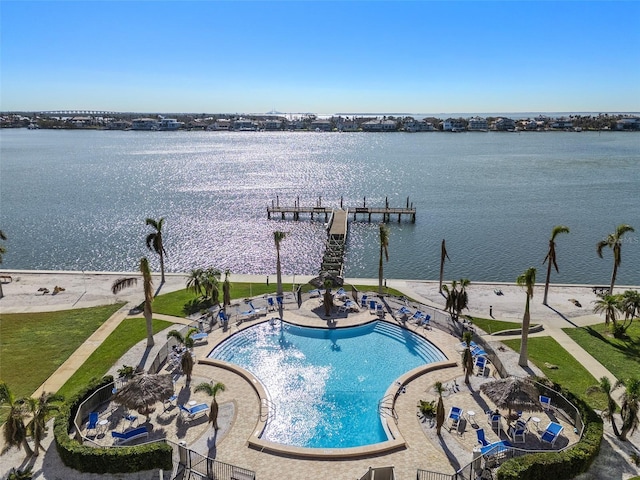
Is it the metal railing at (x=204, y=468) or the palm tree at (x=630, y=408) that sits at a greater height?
the palm tree at (x=630, y=408)

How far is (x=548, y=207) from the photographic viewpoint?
85.1 m

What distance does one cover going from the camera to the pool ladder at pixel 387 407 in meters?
24.8

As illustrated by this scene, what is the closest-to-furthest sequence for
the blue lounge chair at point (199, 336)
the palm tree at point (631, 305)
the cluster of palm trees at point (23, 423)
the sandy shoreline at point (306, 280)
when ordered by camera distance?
the cluster of palm trees at point (23, 423) < the blue lounge chair at point (199, 336) < the palm tree at point (631, 305) < the sandy shoreline at point (306, 280)

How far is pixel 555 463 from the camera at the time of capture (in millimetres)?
20000

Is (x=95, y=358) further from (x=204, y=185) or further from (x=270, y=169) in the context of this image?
(x=270, y=169)

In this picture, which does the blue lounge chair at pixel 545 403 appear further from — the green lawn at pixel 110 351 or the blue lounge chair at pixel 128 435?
the green lawn at pixel 110 351

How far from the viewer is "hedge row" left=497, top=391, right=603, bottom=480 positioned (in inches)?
771

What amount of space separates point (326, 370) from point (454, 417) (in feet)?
29.4

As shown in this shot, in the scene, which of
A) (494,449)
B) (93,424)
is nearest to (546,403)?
(494,449)

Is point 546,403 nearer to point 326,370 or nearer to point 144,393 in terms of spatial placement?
point 326,370

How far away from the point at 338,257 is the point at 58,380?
105 feet

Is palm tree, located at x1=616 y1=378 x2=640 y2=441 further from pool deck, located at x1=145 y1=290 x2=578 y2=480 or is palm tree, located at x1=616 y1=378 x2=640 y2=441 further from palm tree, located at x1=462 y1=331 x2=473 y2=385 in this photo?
palm tree, located at x1=462 y1=331 x2=473 y2=385

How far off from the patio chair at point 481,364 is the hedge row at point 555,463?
306 inches

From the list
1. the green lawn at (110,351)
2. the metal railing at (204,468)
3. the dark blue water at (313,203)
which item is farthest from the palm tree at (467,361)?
the dark blue water at (313,203)
